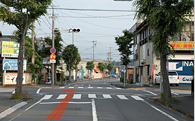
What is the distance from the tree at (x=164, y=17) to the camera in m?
14.1

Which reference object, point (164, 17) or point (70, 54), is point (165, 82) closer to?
point (164, 17)

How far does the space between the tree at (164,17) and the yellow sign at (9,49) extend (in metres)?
22.5

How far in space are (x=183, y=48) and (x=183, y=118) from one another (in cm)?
2613

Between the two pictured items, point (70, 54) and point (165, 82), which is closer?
point (165, 82)

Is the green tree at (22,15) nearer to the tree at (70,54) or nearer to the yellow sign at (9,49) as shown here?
the yellow sign at (9,49)

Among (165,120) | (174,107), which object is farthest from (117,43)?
(165,120)

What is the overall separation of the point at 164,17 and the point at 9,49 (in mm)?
24610

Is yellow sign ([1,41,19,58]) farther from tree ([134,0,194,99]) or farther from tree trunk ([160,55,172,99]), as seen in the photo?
tree trunk ([160,55,172,99])

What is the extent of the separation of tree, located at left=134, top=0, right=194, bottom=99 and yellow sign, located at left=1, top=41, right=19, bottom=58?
22.5 metres

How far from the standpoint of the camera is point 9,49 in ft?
110

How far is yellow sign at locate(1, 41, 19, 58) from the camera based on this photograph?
33.1m

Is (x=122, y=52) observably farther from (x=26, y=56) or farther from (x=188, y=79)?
(x=26, y=56)

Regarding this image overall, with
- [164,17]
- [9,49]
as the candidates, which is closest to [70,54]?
[9,49]

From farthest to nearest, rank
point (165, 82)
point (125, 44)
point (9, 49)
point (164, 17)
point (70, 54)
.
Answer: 1. point (70, 54)
2. point (125, 44)
3. point (9, 49)
4. point (165, 82)
5. point (164, 17)
